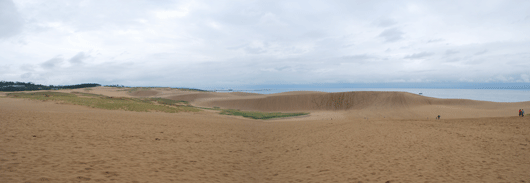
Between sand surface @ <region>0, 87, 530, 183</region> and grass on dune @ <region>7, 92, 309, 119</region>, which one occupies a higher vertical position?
grass on dune @ <region>7, 92, 309, 119</region>

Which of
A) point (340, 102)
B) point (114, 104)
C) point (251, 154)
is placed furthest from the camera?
point (340, 102)

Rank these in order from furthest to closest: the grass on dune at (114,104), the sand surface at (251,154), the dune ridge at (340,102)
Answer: the dune ridge at (340,102) < the grass on dune at (114,104) < the sand surface at (251,154)

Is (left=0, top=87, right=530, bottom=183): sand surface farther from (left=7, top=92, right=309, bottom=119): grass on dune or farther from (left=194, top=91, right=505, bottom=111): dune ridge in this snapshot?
(left=194, top=91, right=505, bottom=111): dune ridge

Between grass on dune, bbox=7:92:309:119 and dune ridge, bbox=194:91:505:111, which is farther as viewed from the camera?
dune ridge, bbox=194:91:505:111

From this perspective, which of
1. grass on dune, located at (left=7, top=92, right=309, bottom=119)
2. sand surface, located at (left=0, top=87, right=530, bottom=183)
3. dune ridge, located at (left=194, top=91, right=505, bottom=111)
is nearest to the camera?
sand surface, located at (left=0, top=87, right=530, bottom=183)

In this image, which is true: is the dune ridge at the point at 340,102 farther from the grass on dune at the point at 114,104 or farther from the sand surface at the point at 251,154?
the sand surface at the point at 251,154

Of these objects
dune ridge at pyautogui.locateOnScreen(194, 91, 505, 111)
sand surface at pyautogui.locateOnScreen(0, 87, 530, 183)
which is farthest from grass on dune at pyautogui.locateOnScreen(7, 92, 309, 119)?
dune ridge at pyautogui.locateOnScreen(194, 91, 505, 111)

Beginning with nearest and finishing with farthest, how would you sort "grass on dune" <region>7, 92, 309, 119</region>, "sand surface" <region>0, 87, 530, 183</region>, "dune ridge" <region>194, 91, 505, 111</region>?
"sand surface" <region>0, 87, 530, 183</region> < "grass on dune" <region>7, 92, 309, 119</region> < "dune ridge" <region>194, 91, 505, 111</region>

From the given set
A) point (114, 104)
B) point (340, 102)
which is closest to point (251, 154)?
point (114, 104)

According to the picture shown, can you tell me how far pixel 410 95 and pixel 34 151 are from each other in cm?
3902

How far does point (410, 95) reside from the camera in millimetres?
33469

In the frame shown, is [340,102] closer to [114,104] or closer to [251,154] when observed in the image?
[251,154]

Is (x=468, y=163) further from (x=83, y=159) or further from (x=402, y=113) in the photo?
(x=402, y=113)

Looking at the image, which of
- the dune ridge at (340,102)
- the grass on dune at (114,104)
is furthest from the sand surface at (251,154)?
the dune ridge at (340,102)
